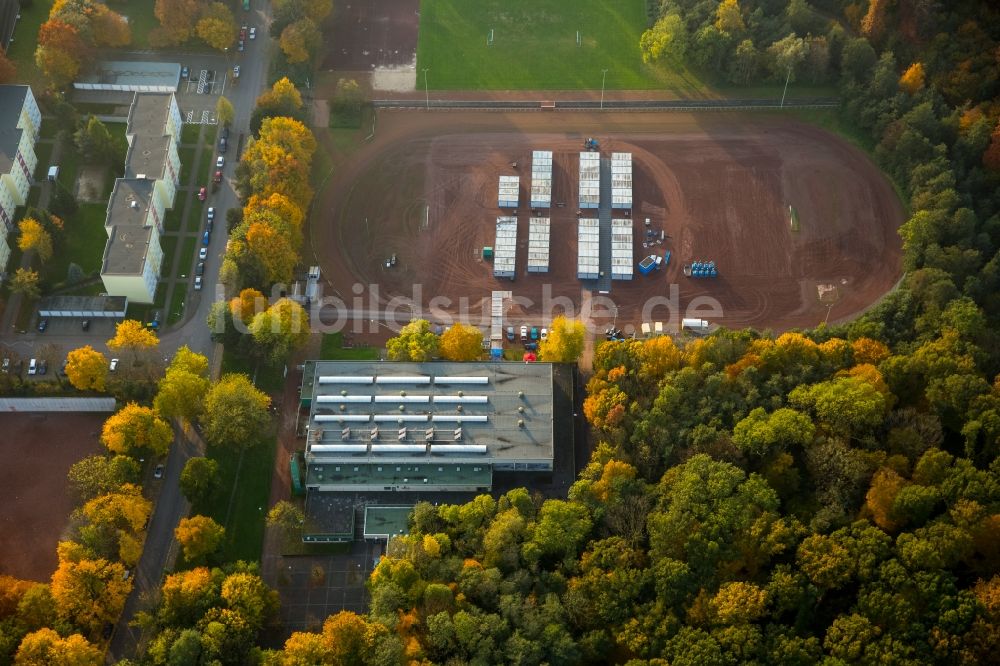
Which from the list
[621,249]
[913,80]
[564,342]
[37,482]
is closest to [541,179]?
[621,249]

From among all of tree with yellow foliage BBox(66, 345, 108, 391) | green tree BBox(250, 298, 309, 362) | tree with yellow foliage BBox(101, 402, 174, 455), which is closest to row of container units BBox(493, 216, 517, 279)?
green tree BBox(250, 298, 309, 362)

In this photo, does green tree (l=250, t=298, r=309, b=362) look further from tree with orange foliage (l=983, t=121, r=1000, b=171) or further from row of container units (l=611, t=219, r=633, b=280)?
tree with orange foliage (l=983, t=121, r=1000, b=171)

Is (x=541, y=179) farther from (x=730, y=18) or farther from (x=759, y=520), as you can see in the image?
(x=759, y=520)

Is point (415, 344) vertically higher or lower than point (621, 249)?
lower

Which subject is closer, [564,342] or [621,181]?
[564,342]

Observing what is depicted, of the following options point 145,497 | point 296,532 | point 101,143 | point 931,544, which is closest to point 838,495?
point 931,544

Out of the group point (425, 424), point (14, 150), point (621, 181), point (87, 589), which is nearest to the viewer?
point (87, 589)
